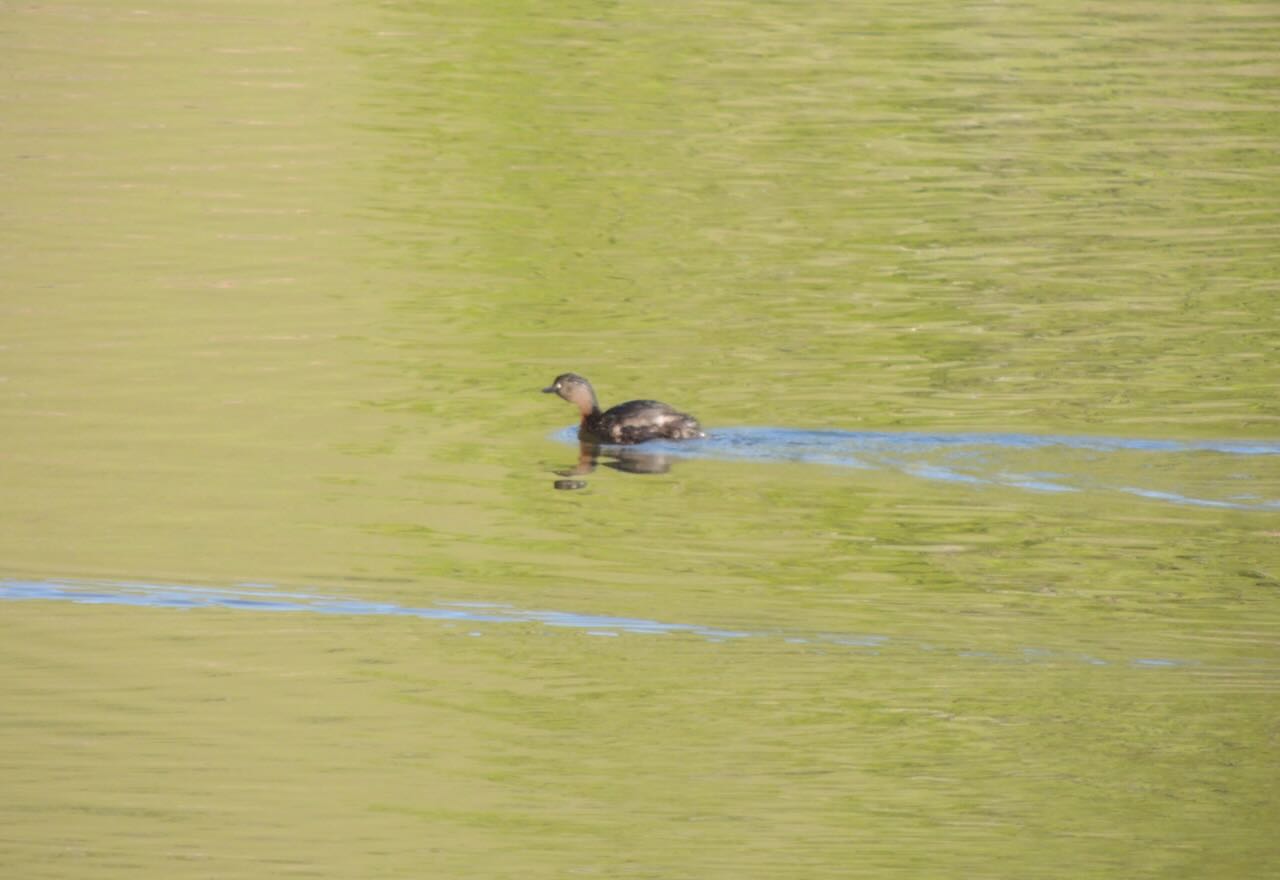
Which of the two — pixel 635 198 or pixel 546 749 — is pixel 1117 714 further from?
pixel 635 198

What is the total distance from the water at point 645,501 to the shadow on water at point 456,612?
39mm

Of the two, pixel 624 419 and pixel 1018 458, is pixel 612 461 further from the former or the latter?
pixel 1018 458

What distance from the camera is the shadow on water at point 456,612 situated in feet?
33.6

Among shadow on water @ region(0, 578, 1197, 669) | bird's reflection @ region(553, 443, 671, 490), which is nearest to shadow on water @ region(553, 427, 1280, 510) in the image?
bird's reflection @ region(553, 443, 671, 490)

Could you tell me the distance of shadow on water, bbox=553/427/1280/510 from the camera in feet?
42.2

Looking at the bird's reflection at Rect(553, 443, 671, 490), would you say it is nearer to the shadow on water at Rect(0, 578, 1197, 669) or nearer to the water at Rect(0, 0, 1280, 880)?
the water at Rect(0, 0, 1280, 880)

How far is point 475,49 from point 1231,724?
86.2 ft

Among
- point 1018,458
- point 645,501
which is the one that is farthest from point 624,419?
point 1018,458

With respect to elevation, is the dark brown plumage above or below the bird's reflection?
above

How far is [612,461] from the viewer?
1428cm

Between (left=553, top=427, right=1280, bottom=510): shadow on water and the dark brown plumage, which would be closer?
(left=553, top=427, right=1280, bottom=510): shadow on water

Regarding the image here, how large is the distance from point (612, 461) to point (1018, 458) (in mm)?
2154

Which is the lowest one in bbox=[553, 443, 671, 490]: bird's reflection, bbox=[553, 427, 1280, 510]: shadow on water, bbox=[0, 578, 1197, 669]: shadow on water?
bbox=[553, 443, 671, 490]: bird's reflection

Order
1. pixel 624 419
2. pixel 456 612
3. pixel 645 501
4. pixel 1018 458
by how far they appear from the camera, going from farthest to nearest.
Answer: pixel 624 419 < pixel 1018 458 < pixel 645 501 < pixel 456 612
